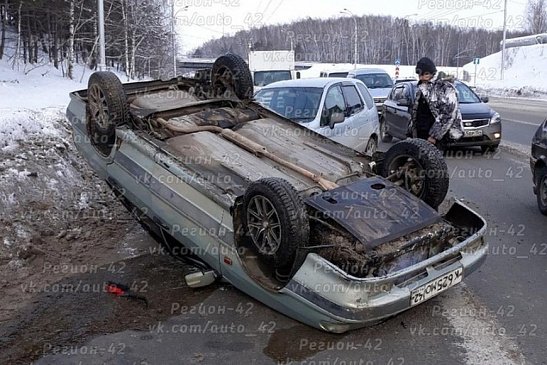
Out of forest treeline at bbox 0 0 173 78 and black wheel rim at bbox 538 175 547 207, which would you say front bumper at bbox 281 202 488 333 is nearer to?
black wheel rim at bbox 538 175 547 207

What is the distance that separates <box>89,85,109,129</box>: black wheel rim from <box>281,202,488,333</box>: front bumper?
2884 mm

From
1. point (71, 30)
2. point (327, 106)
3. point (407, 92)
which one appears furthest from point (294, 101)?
point (71, 30)

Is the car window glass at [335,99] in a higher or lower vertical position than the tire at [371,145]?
higher

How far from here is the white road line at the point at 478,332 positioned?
12.3 feet

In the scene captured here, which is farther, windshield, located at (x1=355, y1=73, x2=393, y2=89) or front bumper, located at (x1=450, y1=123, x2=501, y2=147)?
windshield, located at (x1=355, y1=73, x2=393, y2=89)

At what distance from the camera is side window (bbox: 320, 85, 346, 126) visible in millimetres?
8133

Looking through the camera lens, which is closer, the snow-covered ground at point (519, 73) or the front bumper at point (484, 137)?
the front bumper at point (484, 137)

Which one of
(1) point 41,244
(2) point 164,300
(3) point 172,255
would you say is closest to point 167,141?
(3) point 172,255

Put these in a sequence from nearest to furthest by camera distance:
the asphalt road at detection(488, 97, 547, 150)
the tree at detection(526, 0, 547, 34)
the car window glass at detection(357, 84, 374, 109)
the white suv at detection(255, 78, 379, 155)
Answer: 1. the white suv at detection(255, 78, 379, 155)
2. the car window glass at detection(357, 84, 374, 109)
3. the asphalt road at detection(488, 97, 547, 150)
4. the tree at detection(526, 0, 547, 34)

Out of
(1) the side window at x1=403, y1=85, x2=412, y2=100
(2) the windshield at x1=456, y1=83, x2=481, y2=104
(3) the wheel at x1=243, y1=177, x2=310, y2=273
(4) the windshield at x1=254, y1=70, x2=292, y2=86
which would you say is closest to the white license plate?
(3) the wheel at x1=243, y1=177, x2=310, y2=273

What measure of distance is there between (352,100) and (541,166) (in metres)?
3.17

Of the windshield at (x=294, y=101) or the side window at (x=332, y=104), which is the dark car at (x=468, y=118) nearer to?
the side window at (x=332, y=104)

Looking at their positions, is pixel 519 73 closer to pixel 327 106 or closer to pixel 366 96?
pixel 366 96

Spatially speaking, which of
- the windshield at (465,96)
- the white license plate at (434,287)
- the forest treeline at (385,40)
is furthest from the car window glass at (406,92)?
the forest treeline at (385,40)
